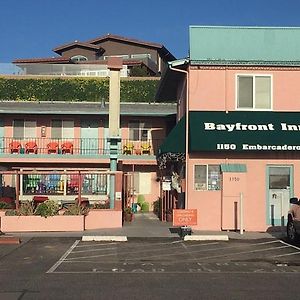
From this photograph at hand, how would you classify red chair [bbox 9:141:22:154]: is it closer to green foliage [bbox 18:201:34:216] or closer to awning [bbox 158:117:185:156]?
green foliage [bbox 18:201:34:216]

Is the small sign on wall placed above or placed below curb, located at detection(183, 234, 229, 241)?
above

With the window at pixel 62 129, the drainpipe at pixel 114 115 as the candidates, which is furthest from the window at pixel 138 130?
the drainpipe at pixel 114 115

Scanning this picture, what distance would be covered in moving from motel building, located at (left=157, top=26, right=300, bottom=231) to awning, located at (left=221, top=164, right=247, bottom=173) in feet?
0.12

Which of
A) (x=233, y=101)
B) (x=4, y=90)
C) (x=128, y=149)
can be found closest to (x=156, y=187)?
(x=128, y=149)

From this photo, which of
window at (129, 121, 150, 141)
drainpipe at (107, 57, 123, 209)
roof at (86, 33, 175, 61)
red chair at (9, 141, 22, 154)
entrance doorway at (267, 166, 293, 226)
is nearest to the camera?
entrance doorway at (267, 166, 293, 226)

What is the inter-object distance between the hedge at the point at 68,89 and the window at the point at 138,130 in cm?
1335

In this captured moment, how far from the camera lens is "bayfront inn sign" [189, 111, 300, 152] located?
19.6 metres

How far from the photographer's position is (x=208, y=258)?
13.9 metres

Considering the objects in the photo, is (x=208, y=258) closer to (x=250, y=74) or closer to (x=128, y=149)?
(x=250, y=74)

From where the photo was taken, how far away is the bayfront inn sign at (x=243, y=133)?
1959 cm

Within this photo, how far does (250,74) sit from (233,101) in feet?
3.82

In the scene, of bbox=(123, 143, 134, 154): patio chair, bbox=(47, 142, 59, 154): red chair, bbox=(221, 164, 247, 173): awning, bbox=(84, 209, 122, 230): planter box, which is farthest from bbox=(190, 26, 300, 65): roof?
bbox=(47, 142, 59, 154): red chair

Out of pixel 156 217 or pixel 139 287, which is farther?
Answer: pixel 156 217

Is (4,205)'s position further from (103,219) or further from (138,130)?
(138,130)
